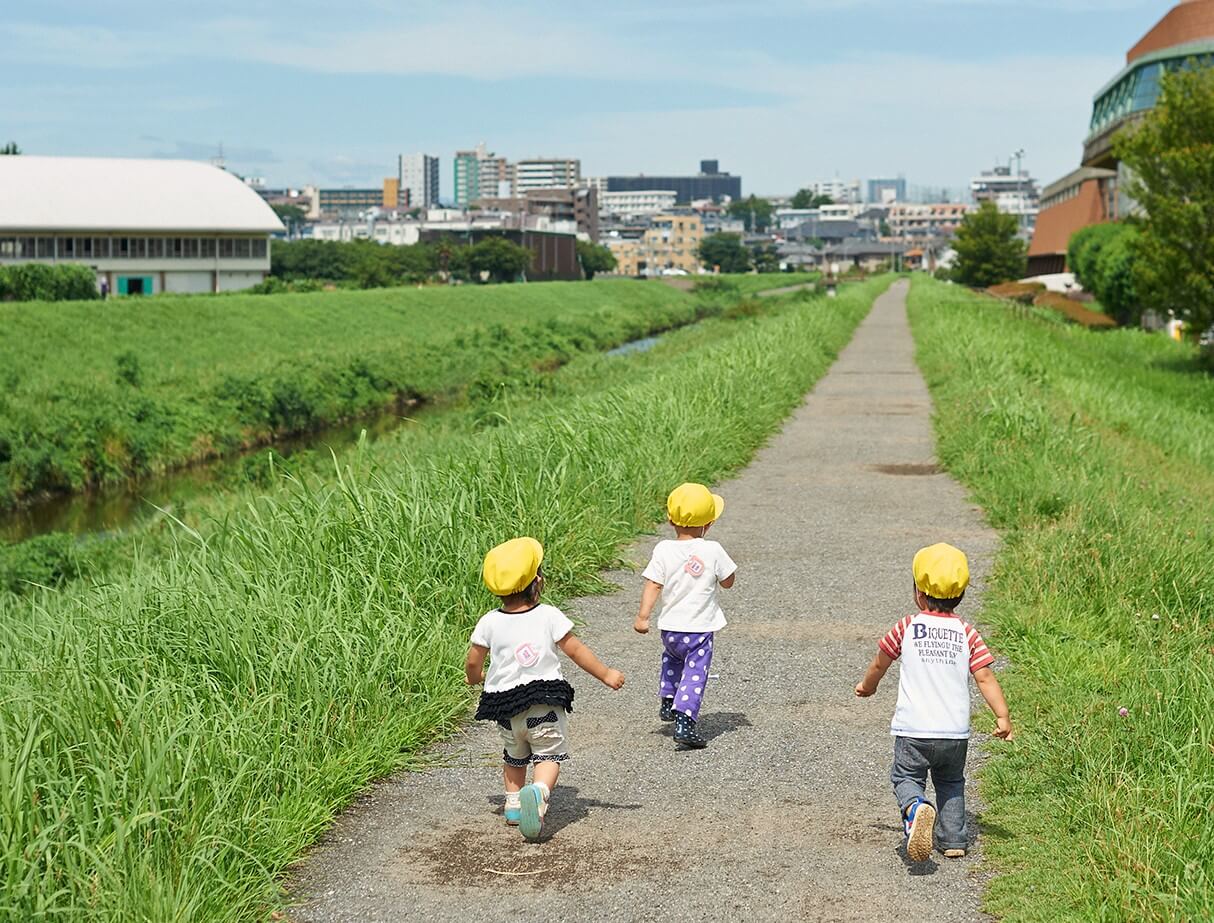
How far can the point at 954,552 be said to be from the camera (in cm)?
477

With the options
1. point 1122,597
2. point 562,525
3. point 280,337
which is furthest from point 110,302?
point 1122,597

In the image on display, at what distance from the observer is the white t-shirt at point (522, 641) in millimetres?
4922

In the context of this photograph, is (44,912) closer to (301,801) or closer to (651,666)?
(301,801)

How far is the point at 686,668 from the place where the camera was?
19.3 ft

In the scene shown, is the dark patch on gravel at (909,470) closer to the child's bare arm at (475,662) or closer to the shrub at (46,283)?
the child's bare arm at (475,662)

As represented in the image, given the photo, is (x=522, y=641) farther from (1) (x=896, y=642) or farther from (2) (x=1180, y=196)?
(2) (x=1180, y=196)

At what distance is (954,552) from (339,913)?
2.30m

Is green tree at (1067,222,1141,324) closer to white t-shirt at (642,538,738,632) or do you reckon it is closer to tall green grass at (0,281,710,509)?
tall green grass at (0,281,710,509)

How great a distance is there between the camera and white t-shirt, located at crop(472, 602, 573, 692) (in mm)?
4922

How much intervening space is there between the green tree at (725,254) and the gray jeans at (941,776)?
17605 cm

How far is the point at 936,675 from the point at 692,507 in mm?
1594

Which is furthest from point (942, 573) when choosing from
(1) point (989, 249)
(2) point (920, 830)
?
(1) point (989, 249)

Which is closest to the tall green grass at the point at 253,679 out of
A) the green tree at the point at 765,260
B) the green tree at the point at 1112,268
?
the green tree at the point at 1112,268

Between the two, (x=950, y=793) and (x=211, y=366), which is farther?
(x=211, y=366)
